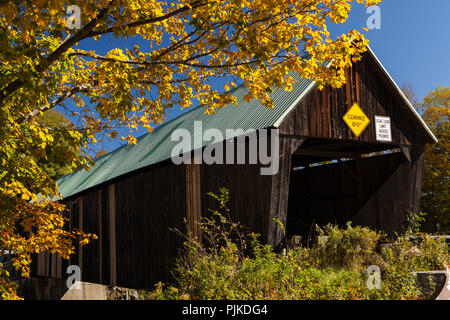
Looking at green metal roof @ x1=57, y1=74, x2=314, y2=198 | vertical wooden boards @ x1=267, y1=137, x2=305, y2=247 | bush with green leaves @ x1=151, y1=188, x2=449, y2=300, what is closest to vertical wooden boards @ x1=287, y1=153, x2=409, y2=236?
vertical wooden boards @ x1=267, y1=137, x2=305, y2=247

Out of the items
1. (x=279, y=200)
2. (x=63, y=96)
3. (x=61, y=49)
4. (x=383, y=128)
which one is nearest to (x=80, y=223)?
(x=63, y=96)

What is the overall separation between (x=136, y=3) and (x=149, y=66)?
1058 mm

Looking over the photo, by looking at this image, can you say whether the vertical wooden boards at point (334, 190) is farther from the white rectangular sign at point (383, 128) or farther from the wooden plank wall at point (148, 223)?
the wooden plank wall at point (148, 223)

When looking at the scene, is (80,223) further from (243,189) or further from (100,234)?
(243,189)

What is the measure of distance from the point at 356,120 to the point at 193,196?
5.06 m

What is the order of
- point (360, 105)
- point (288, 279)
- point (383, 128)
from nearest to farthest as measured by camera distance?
1. point (288, 279)
2. point (360, 105)
3. point (383, 128)

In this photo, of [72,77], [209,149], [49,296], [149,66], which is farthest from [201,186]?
[49,296]

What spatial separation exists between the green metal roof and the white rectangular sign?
278 cm

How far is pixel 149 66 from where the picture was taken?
7953 mm

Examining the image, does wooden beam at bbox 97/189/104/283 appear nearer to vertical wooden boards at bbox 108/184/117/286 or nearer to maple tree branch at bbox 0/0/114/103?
vertical wooden boards at bbox 108/184/117/286

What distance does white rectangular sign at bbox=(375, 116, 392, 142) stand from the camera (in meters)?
13.7

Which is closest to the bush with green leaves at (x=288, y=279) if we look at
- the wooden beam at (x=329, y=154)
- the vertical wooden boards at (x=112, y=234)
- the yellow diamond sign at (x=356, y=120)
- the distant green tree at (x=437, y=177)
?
the yellow diamond sign at (x=356, y=120)

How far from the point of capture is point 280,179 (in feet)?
36.1

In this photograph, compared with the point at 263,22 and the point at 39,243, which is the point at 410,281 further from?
the point at 39,243
